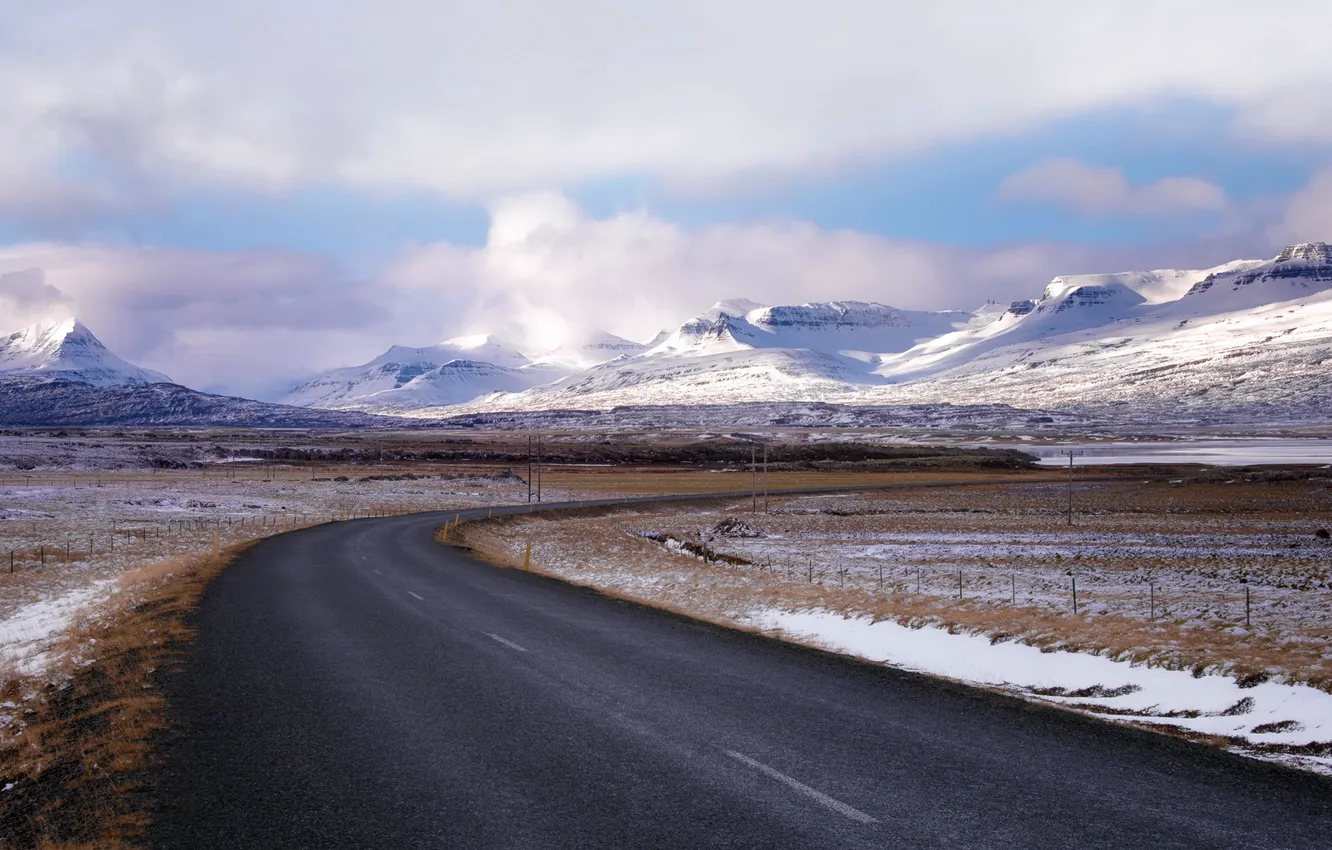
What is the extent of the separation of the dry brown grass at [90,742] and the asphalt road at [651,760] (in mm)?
356

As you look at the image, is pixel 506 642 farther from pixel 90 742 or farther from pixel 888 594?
pixel 888 594

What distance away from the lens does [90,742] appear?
1018 cm

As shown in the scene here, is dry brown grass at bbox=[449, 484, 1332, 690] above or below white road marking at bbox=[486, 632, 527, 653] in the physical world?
below

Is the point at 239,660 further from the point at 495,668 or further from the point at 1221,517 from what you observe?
the point at 1221,517

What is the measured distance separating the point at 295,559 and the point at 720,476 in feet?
283

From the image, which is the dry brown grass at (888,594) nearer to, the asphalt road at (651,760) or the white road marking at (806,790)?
the asphalt road at (651,760)

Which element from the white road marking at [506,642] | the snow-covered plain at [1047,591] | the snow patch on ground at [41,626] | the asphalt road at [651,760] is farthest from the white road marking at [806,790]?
the snow patch on ground at [41,626]

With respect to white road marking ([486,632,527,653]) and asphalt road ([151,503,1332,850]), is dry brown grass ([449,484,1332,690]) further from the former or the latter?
white road marking ([486,632,527,653])

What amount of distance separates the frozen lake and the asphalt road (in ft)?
356

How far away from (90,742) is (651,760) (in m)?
6.45

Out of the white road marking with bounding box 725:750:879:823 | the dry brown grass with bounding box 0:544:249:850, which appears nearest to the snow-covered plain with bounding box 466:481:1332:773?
the white road marking with bounding box 725:750:879:823

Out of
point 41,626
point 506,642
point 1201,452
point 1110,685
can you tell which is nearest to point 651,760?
point 506,642

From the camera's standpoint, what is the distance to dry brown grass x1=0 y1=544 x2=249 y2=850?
7875 millimetres

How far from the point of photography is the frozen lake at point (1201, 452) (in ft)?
404
